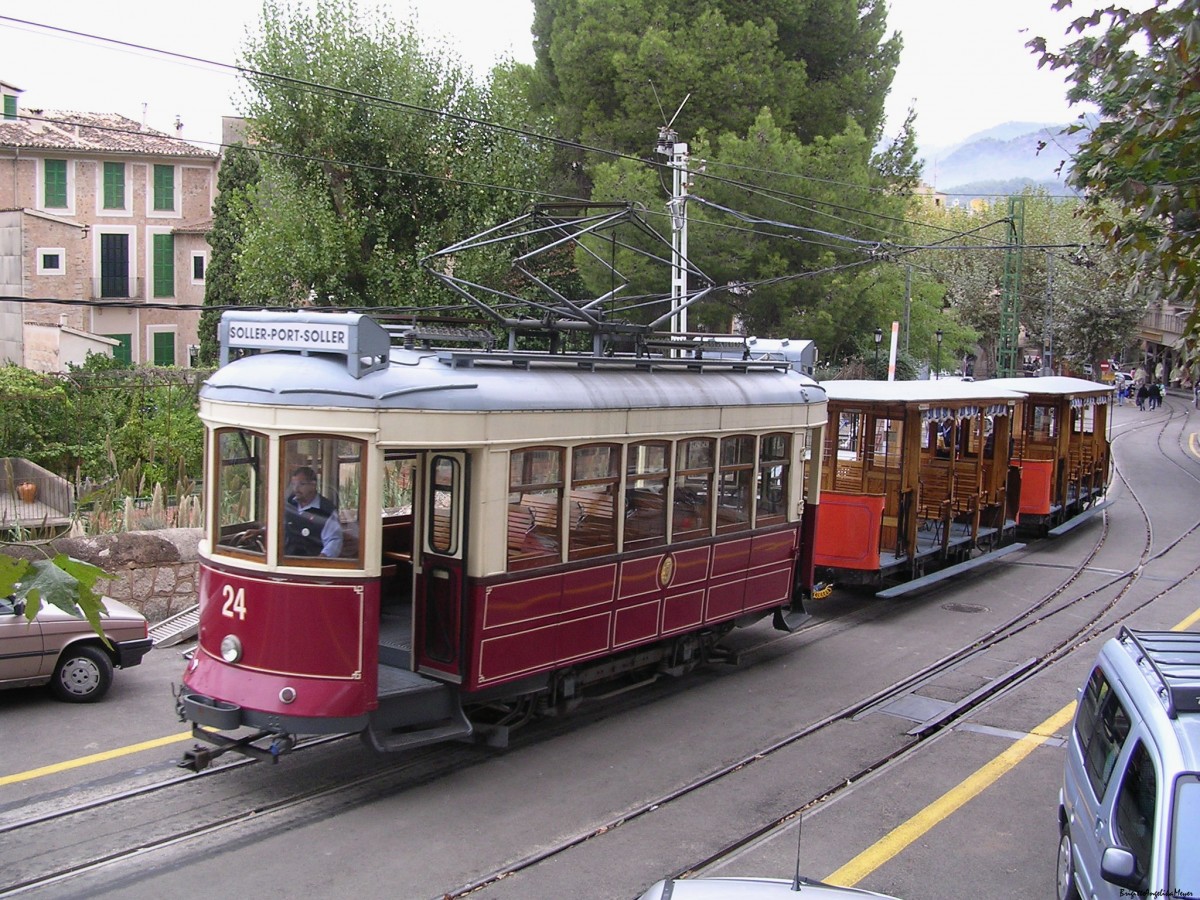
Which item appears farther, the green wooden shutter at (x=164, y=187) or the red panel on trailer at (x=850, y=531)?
the green wooden shutter at (x=164, y=187)

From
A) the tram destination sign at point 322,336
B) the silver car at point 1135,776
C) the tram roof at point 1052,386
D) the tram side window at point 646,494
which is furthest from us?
the tram roof at point 1052,386

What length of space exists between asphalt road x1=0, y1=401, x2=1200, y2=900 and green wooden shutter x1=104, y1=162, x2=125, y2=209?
1130 inches

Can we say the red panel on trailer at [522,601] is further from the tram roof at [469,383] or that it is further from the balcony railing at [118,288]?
the balcony railing at [118,288]

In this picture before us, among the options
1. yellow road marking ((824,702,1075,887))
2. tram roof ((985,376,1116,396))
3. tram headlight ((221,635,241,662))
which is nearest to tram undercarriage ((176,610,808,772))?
tram headlight ((221,635,241,662))

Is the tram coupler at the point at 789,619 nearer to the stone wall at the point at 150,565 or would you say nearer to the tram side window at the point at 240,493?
the tram side window at the point at 240,493

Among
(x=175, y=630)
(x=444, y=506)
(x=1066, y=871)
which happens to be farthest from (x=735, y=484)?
(x=175, y=630)

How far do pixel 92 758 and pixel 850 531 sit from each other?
364 inches

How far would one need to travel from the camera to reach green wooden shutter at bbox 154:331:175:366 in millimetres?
37656

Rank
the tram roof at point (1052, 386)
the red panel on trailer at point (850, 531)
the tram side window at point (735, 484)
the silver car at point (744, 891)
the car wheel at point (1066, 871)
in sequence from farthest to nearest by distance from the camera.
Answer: the tram roof at point (1052, 386) → the red panel on trailer at point (850, 531) → the tram side window at point (735, 484) → the car wheel at point (1066, 871) → the silver car at point (744, 891)

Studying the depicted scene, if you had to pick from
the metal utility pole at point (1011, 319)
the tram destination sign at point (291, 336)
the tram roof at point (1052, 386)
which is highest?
the metal utility pole at point (1011, 319)

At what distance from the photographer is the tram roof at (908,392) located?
1480 cm

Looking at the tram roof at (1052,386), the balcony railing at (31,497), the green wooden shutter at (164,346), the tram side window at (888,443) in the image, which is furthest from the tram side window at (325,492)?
the green wooden shutter at (164,346)

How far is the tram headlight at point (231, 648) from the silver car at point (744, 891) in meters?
4.36

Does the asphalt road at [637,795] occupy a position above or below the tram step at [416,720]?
below
